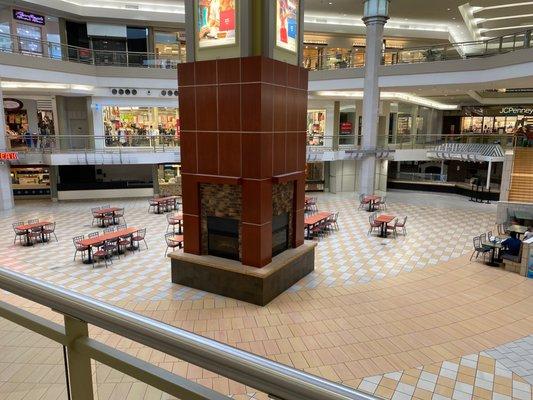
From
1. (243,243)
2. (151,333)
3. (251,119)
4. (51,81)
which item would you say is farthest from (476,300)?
(51,81)

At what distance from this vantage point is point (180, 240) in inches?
466

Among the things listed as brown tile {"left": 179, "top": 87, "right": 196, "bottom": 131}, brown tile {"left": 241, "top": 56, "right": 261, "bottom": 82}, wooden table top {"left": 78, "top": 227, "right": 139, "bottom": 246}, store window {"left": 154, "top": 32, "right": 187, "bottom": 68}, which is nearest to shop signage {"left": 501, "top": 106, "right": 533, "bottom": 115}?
store window {"left": 154, "top": 32, "right": 187, "bottom": 68}

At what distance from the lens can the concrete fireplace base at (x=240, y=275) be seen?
8664 millimetres

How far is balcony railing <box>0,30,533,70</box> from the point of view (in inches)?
668

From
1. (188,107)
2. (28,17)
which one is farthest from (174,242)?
(28,17)

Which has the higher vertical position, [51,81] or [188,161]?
[51,81]

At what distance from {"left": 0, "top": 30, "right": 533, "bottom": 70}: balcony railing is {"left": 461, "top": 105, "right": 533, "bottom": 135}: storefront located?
1572 centimetres

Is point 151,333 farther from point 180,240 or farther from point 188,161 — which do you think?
point 180,240

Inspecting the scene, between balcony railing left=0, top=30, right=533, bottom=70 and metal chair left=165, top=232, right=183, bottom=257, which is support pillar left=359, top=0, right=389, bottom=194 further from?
metal chair left=165, top=232, right=183, bottom=257

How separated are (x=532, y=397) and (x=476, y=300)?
3.49 meters

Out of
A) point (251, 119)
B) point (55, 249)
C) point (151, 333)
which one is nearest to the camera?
point (151, 333)

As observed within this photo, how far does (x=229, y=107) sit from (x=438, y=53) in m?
14.8

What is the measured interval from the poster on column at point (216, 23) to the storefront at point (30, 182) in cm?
1676

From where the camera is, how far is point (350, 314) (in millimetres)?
8258
